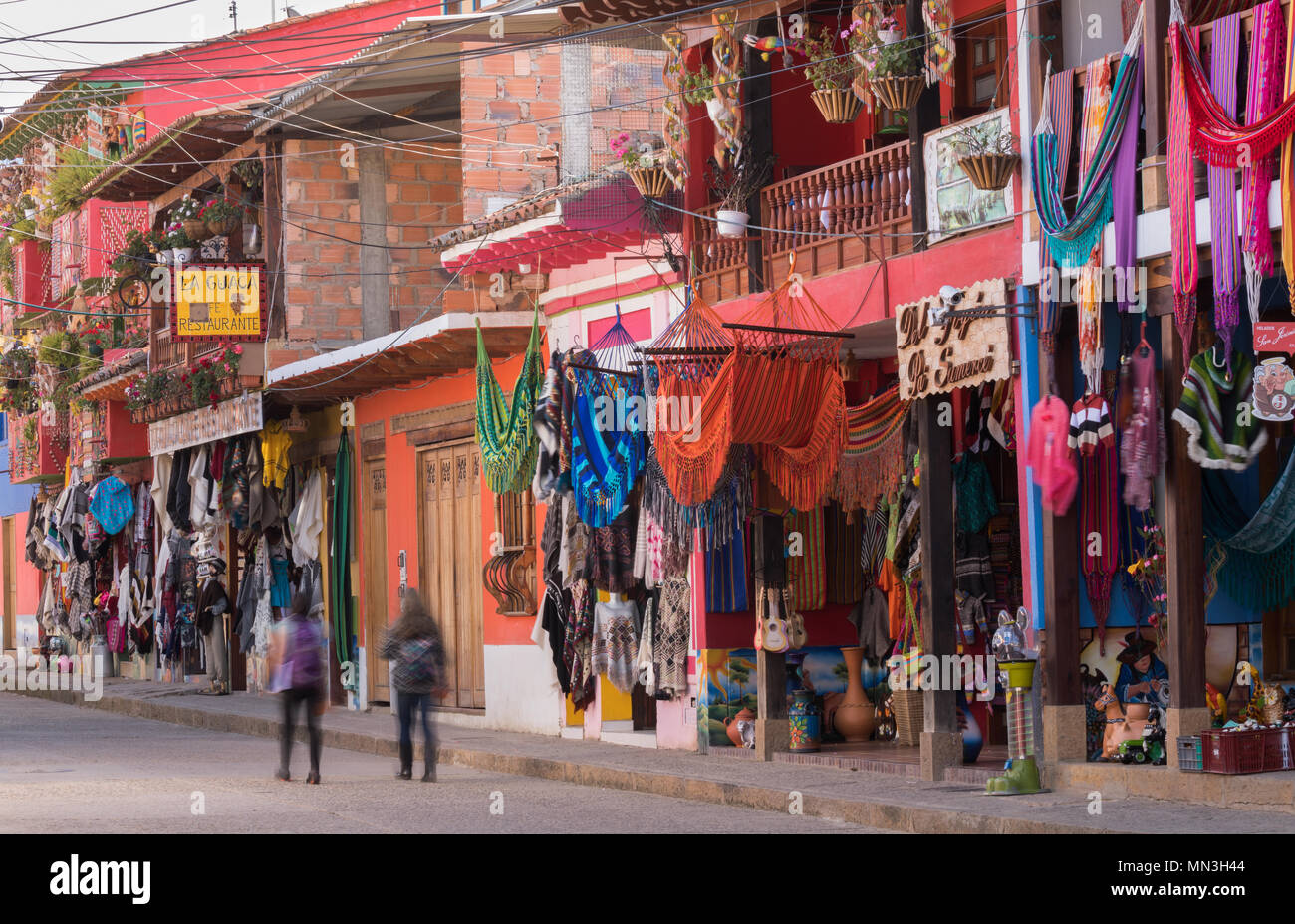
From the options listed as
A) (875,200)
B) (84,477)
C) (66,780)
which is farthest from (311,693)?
(84,477)

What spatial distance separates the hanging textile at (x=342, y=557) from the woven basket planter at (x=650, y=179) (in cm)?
920

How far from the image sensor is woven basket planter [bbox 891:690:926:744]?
16219mm

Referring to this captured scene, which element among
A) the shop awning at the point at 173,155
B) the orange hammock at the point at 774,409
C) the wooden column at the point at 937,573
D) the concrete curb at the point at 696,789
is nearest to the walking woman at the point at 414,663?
the concrete curb at the point at 696,789

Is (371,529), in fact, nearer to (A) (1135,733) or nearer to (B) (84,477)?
(B) (84,477)

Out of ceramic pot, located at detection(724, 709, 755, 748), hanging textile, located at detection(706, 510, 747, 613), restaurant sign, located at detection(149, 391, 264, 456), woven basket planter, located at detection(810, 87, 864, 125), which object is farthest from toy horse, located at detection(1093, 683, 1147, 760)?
restaurant sign, located at detection(149, 391, 264, 456)

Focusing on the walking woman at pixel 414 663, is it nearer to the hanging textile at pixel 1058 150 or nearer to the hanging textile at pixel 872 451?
the hanging textile at pixel 872 451

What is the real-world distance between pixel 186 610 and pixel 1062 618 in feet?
61.5

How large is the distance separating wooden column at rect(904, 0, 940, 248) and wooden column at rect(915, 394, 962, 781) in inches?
54.1

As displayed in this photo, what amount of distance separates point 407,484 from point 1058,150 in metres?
12.0

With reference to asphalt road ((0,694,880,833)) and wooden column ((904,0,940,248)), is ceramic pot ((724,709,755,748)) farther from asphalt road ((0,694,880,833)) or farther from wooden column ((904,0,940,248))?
wooden column ((904,0,940,248))

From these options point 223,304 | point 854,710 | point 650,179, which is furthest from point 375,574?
point 650,179

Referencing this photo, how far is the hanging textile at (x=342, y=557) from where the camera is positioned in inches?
971

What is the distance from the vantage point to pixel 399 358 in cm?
2144

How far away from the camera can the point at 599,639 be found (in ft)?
60.3
